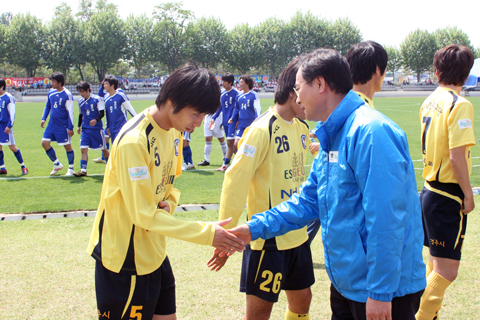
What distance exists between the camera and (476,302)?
361 centimetres

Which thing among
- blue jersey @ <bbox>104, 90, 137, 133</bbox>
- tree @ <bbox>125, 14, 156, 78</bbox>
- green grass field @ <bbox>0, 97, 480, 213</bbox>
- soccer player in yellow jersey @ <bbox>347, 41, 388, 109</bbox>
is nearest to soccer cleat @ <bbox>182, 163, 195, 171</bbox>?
green grass field @ <bbox>0, 97, 480, 213</bbox>

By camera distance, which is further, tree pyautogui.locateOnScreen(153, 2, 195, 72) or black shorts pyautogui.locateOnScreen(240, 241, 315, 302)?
tree pyautogui.locateOnScreen(153, 2, 195, 72)

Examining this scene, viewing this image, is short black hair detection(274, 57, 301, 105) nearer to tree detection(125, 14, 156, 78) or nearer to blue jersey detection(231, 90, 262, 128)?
blue jersey detection(231, 90, 262, 128)

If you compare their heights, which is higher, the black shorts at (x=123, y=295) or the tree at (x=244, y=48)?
the tree at (x=244, y=48)

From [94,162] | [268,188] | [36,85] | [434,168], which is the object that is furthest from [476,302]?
[36,85]

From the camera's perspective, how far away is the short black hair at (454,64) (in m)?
3.26

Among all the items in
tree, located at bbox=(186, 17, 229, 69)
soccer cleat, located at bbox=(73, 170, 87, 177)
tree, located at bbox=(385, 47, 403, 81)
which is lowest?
soccer cleat, located at bbox=(73, 170, 87, 177)

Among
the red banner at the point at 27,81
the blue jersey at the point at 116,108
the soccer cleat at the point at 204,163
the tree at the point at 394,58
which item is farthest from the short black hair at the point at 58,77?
the tree at the point at 394,58

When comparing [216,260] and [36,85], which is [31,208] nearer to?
[216,260]

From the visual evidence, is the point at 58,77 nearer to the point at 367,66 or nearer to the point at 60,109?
the point at 60,109

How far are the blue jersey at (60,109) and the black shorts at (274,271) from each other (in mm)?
8268

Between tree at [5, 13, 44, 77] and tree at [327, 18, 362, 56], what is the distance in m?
54.6

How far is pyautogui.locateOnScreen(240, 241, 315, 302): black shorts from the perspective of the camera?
2.65 metres

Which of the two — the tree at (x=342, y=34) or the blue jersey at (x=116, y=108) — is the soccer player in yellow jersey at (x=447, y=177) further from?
the tree at (x=342, y=34)
